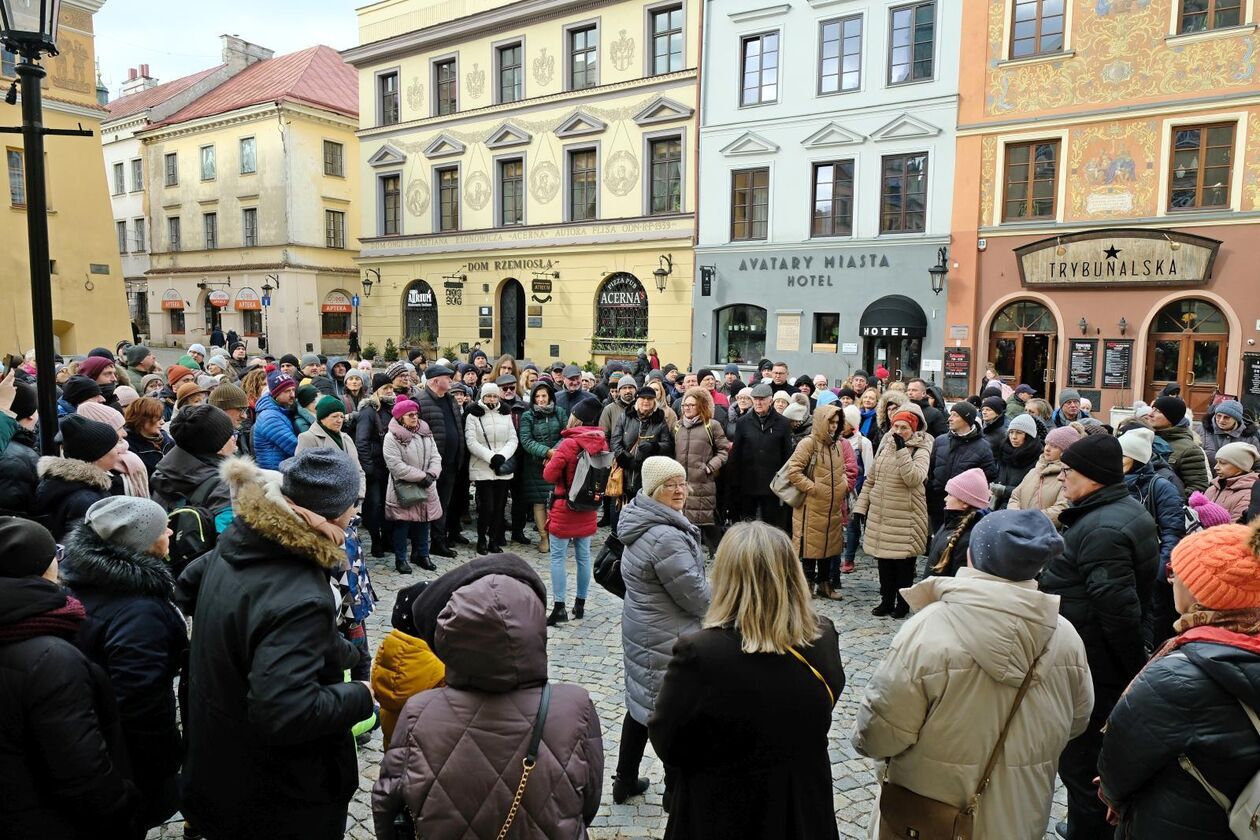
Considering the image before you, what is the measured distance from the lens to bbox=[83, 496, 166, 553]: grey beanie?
9.73 ft

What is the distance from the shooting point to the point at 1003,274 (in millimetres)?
18969

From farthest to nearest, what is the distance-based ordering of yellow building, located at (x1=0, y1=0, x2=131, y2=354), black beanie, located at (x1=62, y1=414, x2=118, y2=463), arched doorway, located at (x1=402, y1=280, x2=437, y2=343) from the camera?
1. arched doorway, located at (x1=402, y1=280, x2=437, y2=343)
2. yellow building, located at (x1=0, y1=0, x2=131, y2=354)
3. black beanie, located at (x1=62, y1=414, x2=118, y2=463)

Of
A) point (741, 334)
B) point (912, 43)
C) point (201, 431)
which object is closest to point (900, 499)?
point (201, 431)

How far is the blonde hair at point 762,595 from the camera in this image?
8.23ft

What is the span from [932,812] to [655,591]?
5.14 ft

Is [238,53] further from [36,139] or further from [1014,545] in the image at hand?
[1014,545]

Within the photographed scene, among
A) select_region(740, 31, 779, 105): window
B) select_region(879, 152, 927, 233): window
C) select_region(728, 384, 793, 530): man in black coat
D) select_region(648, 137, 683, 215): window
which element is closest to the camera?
select_region(728, 384, 793, 530): man in black coat

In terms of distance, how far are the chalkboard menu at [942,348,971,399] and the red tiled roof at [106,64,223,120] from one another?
1565 inches

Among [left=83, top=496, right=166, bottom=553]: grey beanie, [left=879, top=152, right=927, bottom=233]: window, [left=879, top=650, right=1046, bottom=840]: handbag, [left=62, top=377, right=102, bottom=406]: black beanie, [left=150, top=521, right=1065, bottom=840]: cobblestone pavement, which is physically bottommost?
[left=150, top=521, right=1065, bottom=840]: cobblestone pavement

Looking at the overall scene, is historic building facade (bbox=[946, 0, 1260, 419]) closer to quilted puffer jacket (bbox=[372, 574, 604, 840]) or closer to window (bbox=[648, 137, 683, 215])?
window (bbox=[648, 137, 683, 215])

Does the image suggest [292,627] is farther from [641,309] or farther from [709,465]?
[641,309]

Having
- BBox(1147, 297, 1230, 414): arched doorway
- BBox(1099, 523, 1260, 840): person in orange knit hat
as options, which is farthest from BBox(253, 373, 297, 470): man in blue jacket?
BBox(1147, 297, 1230, 414): arched doorway

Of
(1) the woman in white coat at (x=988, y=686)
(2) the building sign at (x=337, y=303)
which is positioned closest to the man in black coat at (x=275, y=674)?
(1) the woman in white coat at (x=988, y=686)

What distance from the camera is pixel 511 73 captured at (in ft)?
86.4
